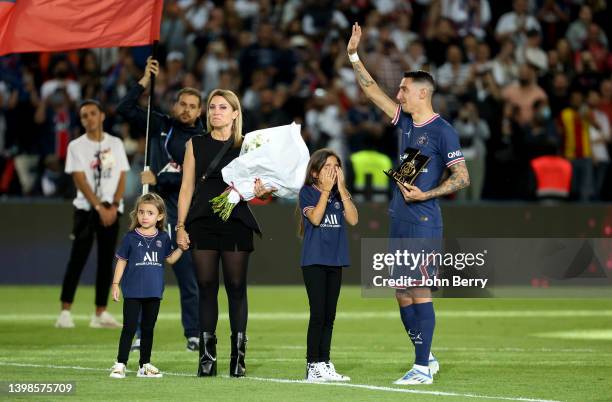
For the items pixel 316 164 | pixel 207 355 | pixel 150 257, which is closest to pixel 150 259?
pixel 150 257

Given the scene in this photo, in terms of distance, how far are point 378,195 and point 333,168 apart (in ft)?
36.0

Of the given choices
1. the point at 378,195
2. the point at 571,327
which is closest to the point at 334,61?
the point at 378,195

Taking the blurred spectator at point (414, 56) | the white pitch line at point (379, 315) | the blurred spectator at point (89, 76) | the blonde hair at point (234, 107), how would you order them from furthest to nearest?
the blurred spectator at point (414, 56)
the blurred spectator at point (89, 76)
the white pitch line at point (379, 315)
the blonde hair at point (234, 107)

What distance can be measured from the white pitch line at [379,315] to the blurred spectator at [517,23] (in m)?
8.14

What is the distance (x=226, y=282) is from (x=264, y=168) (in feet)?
3.09

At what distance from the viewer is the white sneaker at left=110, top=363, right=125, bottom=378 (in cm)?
1165

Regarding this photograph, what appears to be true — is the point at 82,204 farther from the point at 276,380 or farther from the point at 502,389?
the point at 502,389

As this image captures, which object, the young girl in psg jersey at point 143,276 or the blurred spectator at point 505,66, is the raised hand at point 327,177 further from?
the blurred spectator at point 505,66

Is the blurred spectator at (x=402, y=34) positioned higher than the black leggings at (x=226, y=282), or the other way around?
the blurred spectator at (x=402, y=34)

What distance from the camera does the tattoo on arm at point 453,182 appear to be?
1138cm

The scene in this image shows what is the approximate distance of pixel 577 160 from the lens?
2325cm

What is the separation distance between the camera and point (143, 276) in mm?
11852

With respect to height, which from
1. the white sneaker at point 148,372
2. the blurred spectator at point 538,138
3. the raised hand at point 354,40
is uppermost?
the raised hand at point 354,40

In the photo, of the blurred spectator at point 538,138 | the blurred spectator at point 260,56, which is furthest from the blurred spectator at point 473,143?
the blurred spectator at point 260,56
